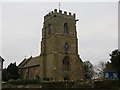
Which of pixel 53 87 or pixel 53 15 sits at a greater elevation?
pixel 53 15

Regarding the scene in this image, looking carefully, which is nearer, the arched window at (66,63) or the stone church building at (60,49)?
the stone church building at (60,49)

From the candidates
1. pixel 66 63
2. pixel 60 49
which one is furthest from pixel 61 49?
pixel 66 63

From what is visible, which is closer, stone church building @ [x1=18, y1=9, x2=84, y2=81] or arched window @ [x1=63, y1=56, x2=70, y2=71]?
stone church building @ [x1=18, y1=9, x2=84, y2=81]

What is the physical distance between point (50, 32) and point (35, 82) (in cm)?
1989

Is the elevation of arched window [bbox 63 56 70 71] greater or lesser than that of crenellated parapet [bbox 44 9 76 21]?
lesser

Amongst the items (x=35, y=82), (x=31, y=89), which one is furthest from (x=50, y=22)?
(x=31, y=89)

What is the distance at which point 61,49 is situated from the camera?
56.8 metres

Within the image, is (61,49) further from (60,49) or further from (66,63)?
(66,63)

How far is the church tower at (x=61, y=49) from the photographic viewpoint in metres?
55.7

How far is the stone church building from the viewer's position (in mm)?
55750

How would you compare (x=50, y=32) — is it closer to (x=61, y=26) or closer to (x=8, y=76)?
(x=61, y=26)

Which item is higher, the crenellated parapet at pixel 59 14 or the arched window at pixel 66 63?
the crenellated parapet at pixel 59 14

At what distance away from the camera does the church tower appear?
55.7 m

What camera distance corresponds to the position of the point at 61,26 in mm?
57969
